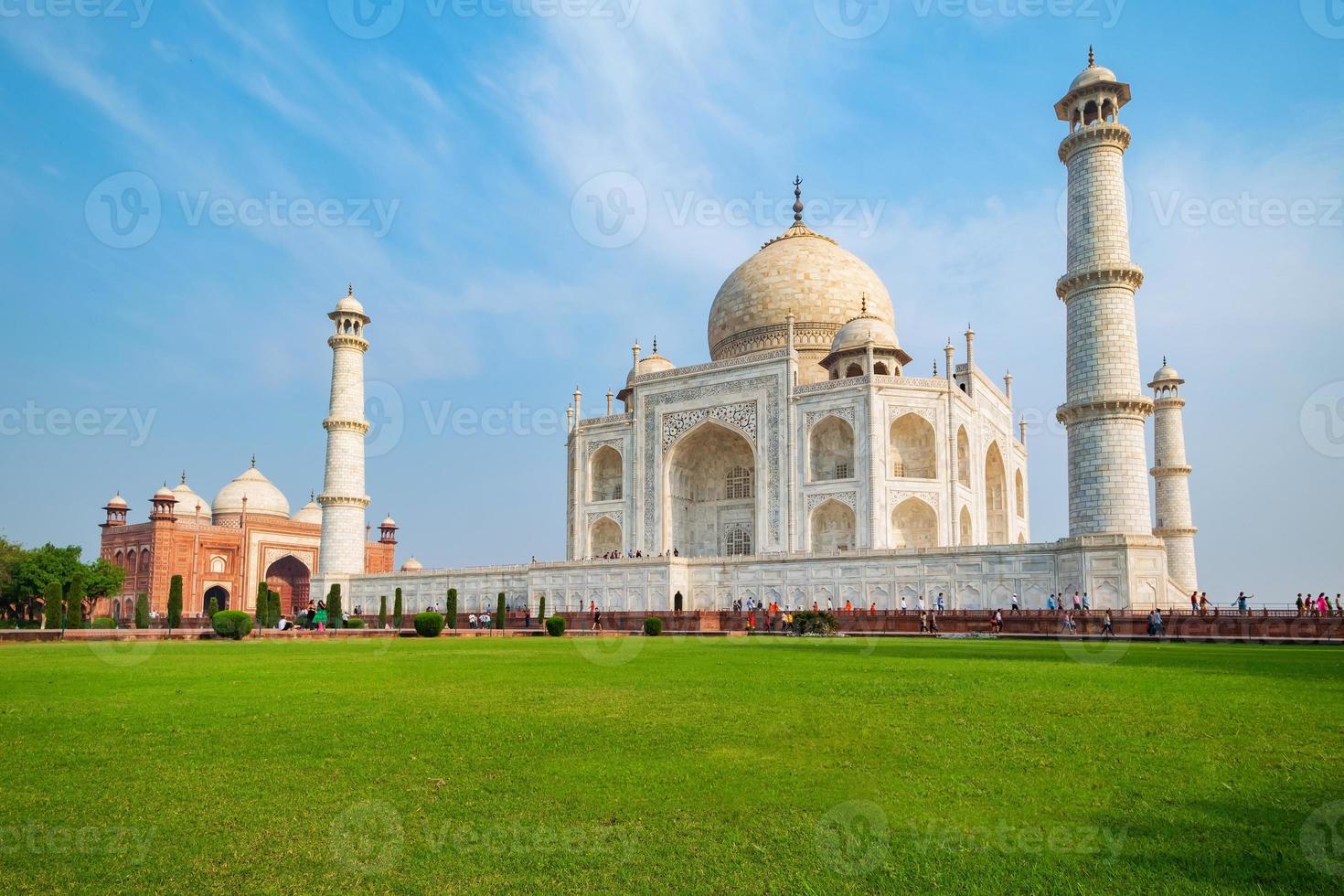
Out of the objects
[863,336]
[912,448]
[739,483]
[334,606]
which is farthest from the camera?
[739,483]

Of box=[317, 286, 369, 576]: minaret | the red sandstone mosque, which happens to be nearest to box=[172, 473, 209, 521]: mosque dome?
the red sandstone mosque

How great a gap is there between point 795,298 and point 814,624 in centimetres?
1642

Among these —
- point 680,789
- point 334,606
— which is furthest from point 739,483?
point 680,789

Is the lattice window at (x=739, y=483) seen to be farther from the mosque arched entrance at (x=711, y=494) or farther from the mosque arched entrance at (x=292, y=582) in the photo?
the mosque arched entrance at (x=292, y=582)

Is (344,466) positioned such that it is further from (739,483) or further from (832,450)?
(832,450)

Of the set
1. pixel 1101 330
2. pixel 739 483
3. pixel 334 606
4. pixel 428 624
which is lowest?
pixel 428 624

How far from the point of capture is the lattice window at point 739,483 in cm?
3189

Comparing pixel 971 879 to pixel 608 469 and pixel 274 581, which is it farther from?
pixel 274 581

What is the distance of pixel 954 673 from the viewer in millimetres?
8734

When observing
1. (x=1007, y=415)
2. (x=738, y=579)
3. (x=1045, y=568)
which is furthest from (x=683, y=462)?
(x=1045, y=568)

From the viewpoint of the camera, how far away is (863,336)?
98.4 feet

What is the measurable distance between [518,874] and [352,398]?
31657mm

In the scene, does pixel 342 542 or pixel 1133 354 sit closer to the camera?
pixel 1133 354

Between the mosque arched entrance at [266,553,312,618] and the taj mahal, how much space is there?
13.8 m
